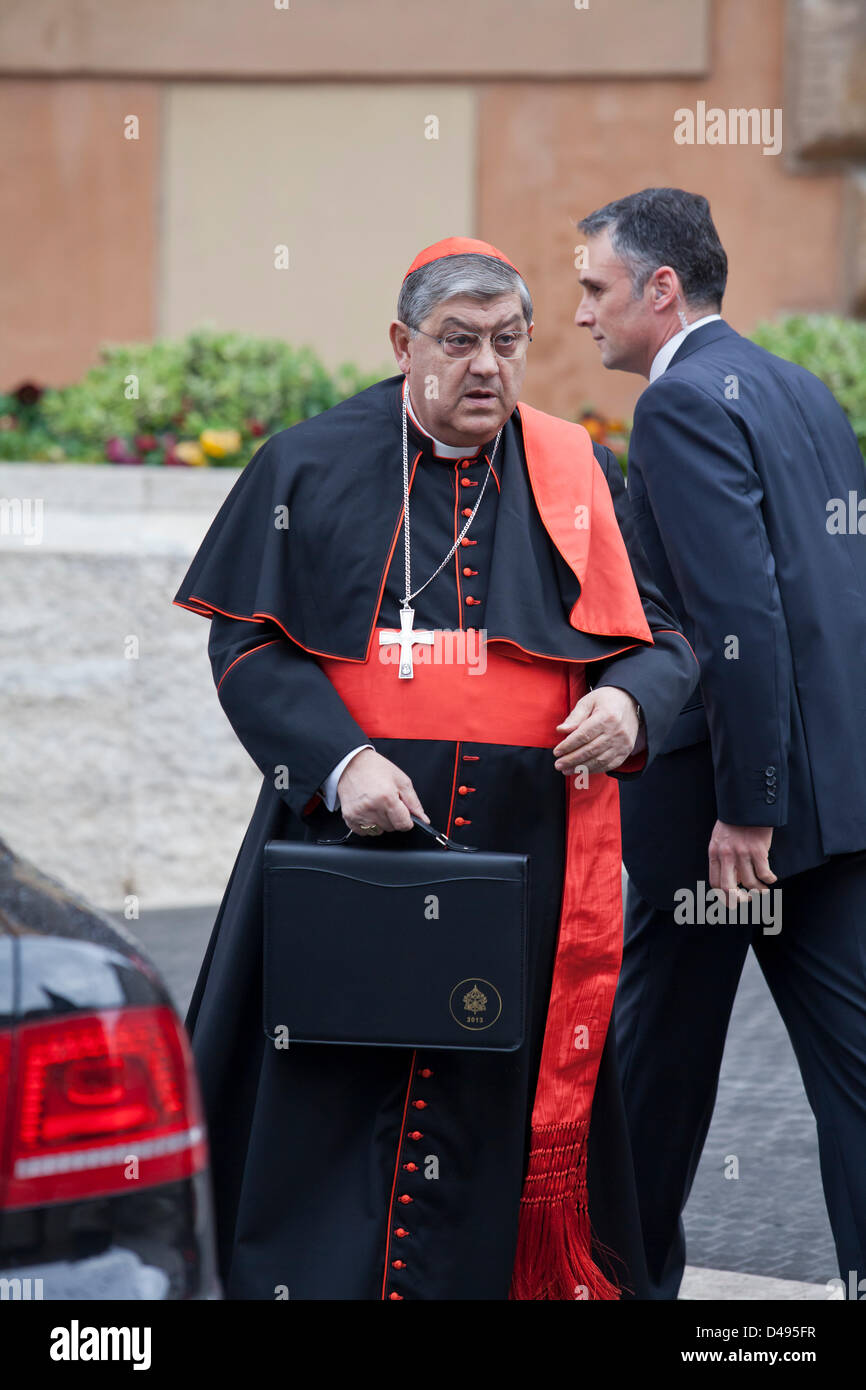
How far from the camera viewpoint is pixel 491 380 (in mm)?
2996

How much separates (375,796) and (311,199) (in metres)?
8.72

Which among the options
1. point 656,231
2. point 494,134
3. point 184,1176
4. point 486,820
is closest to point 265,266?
point 494,134

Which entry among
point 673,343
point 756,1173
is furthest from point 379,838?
point 756,1173

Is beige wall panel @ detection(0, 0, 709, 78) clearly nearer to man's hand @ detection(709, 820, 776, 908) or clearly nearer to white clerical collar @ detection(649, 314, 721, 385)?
white clerical collar @ detection(649, 314, 721, 385)

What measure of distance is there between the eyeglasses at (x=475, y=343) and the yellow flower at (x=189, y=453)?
486 centimetres

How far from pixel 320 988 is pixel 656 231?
1649 mm

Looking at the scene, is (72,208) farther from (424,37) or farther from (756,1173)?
(756,1173)

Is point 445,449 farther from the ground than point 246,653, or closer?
farther from the ground

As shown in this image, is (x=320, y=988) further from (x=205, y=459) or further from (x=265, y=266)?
(x=265, y=266)

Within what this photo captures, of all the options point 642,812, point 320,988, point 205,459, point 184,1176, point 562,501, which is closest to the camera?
point 184,1176

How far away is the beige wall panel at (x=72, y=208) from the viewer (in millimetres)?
11023

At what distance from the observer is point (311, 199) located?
1093 centimetres

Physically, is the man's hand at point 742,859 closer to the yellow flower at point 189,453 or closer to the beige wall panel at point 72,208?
the yellow flower at point 189,453

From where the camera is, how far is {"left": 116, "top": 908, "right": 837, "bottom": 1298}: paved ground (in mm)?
3992
